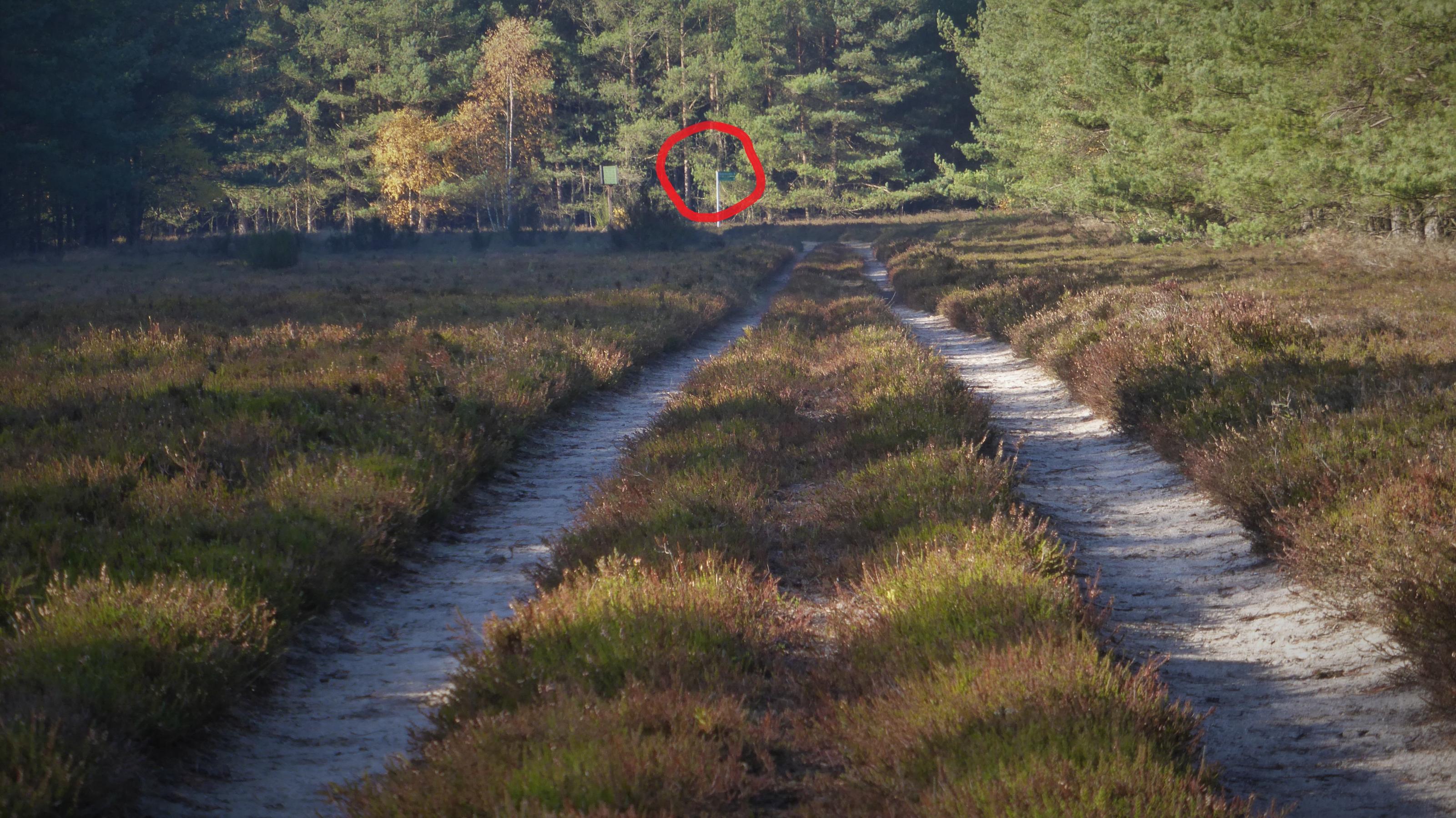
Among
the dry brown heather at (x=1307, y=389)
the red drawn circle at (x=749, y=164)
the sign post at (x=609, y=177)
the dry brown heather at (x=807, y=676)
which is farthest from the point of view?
the red drawn circle at (x=749, y=164)

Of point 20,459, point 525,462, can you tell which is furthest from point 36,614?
point 525,462

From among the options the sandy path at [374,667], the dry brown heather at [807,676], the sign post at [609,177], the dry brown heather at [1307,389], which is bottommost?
the sandy path at [374,667]

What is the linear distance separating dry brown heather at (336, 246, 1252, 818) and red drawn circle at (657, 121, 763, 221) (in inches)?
2233

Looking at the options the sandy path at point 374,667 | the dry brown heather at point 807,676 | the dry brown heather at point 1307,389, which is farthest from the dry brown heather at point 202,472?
the dry brown heather at point 1307,389

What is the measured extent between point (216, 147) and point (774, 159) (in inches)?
1359

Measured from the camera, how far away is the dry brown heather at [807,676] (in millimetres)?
2854

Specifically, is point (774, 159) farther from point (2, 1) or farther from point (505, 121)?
point (2, 1)

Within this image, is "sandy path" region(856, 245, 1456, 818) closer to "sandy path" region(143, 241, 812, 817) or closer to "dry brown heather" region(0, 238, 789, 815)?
"sandy path" region(143, 241, 812, 817)

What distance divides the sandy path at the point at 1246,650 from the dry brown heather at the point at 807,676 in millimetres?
458

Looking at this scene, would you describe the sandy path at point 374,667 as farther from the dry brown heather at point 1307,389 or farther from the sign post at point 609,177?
the sign post at point 609,177

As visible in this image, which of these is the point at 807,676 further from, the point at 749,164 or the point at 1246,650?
the point at 749,164

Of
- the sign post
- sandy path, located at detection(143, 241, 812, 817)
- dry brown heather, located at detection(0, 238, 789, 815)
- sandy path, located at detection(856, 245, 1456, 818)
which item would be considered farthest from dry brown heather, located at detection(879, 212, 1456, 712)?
the sign post

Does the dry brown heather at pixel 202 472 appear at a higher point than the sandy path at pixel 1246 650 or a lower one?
higher

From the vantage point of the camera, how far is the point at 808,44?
243ft
